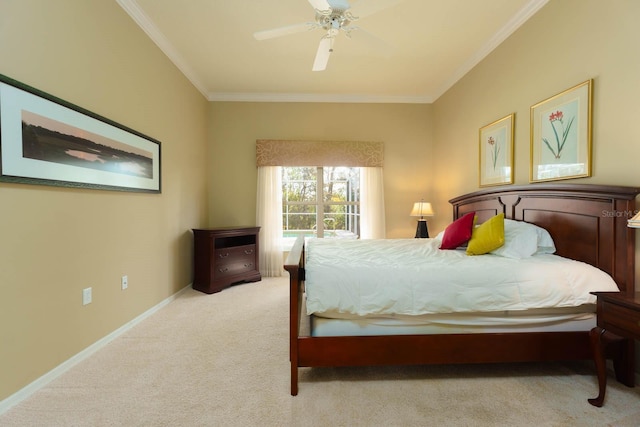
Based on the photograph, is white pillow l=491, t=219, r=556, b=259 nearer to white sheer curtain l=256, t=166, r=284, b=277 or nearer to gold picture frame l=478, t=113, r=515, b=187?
gold picture frame l=478, t=113, r=515, b=187

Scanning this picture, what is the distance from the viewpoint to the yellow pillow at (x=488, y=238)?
214cm

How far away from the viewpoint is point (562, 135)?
2109 mm

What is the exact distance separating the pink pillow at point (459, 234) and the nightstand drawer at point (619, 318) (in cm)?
106

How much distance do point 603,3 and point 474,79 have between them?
1.43 metres

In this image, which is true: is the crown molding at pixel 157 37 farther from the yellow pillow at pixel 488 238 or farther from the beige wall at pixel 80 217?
the yellow pillow at pixel 488 238

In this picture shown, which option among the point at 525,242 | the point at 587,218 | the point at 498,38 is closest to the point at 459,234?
the point at 525,242

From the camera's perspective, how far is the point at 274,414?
1.42 meters

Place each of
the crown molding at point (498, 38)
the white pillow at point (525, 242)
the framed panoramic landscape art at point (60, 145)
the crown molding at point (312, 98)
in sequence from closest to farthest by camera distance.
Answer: the framed panoramic landscape art at point (60, 145), the white pillow at point (525, 242), the crown molding at point (498, 38), the crown molding at point (312, 98)

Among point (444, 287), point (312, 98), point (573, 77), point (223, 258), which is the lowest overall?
point (223, 258)

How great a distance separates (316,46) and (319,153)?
1.57m

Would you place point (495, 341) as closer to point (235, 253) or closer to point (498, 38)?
point (498, 38)

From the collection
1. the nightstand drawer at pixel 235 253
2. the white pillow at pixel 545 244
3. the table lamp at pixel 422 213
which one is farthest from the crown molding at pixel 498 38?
the nightstand drawer at pixel 235 253

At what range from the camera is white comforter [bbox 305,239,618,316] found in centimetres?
158

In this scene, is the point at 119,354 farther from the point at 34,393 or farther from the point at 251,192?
the point at 251,192
